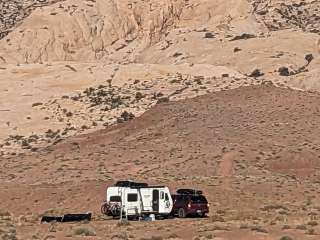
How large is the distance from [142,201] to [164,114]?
31954 mm

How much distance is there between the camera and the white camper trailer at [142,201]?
33.4 meters

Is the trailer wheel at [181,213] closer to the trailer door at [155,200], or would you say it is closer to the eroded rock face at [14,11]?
the trailer door at [155,200]

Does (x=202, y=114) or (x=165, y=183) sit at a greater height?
(x=202, y=114)

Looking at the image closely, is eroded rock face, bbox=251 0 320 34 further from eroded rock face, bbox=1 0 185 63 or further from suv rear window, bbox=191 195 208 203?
suv rear window, bbox=191 195 208 203

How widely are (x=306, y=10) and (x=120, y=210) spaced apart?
85.9 metres

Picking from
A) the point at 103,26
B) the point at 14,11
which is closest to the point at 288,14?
the point at 103,26

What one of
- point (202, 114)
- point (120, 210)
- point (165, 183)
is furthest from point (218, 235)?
point (202, 114)

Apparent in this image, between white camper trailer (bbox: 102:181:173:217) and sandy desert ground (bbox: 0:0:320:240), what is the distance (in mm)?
985

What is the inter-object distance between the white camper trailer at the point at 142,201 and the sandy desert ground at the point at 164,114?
98cm

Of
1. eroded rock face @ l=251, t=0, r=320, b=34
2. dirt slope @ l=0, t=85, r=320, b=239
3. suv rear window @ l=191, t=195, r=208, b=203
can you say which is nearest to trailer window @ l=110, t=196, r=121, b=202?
dirt slope @ l=0, t=85, r=320, b=239

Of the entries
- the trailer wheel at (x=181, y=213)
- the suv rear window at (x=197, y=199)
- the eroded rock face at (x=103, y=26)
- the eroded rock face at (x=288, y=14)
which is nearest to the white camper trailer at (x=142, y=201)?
the trailer wheel at (x=181, y=213)

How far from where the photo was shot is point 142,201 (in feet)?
110

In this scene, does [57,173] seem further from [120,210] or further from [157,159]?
[120,210]

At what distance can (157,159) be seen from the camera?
2111 inches
